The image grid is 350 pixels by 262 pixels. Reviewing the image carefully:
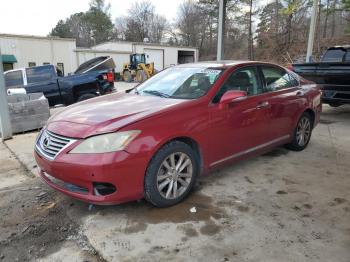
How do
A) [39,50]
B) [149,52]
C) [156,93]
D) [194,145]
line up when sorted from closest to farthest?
[194,145] < [156,93] < [39,50] < [149,52]

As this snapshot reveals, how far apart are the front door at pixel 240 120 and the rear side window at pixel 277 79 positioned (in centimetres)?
20

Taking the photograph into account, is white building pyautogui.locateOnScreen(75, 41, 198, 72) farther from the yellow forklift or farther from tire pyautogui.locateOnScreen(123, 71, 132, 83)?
tire pyautogui.locateOnScreen(123, 71, 132, 83)

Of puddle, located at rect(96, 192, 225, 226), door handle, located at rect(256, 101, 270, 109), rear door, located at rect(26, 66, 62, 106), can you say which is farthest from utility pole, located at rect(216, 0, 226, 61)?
puddle, located at rect(96, 192, 225, 226)

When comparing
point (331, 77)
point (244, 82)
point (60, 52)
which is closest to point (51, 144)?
point (244, 82)

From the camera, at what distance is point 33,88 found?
988 cm

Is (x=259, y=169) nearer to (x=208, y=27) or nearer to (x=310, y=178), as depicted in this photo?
(x=310, y=178)

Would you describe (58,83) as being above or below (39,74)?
below

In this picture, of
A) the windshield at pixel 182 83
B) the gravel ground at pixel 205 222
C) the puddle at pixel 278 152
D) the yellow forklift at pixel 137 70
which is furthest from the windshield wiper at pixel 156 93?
the yellow forklift at pixel 137 70

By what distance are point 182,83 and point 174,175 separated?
1290 mm

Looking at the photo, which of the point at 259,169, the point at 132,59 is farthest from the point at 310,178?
the point at 132,59

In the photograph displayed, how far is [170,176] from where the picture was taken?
3359 millimetres

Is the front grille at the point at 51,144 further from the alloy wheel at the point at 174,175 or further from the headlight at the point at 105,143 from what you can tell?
the alloy wheel at the point at 174,175

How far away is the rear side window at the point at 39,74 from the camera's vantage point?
33.3 feet

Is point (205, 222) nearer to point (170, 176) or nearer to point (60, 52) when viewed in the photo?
point (170, 176)
